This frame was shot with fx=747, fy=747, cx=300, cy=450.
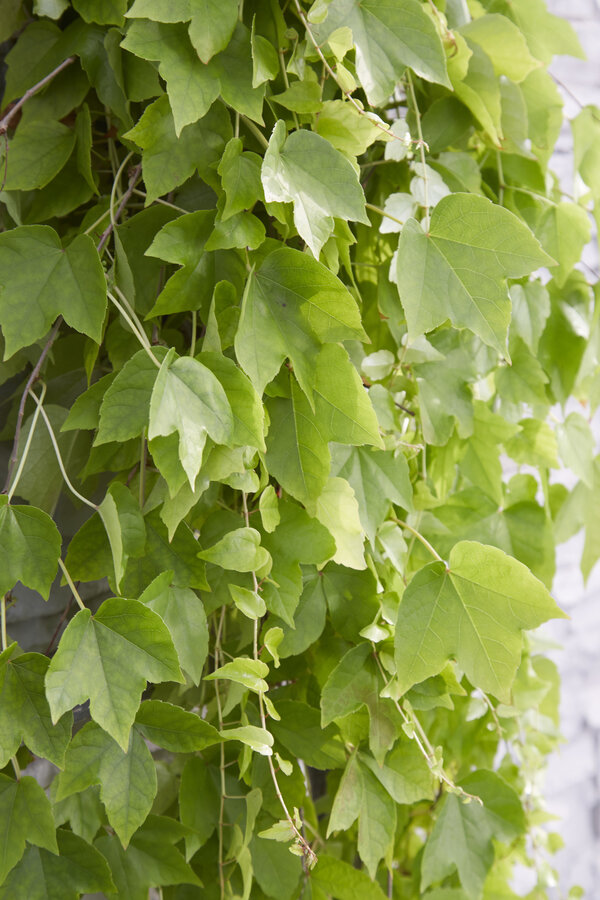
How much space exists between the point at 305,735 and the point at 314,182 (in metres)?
0.41

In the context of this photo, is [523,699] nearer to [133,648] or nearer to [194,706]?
[194,706]

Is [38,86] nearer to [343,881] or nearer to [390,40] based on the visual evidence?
[390,40]

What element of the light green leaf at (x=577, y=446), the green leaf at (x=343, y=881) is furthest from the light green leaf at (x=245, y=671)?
the light green leaf at (x=577, y=446)

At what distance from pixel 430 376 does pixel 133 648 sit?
0.34m

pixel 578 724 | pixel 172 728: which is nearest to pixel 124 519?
pixel 172 728

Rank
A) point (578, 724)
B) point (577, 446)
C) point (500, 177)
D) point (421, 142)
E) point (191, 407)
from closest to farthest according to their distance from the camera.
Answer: point (191, 407)
point (421, 142)
point (500, 177)
point (577, 446)
point (578, 724)

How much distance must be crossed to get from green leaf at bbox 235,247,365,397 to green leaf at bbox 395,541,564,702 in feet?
0.57

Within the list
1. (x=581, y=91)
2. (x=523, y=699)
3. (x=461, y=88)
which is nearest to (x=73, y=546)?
(x=461, y=88)

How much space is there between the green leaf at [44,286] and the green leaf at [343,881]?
17.5 inches

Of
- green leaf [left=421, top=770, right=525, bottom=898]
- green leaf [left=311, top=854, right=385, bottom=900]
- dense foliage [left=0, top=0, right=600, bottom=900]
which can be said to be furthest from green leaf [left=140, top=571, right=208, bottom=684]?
green leaf [left=421, top=770, right=525, bottom=898]

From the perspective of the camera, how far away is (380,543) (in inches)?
23.5

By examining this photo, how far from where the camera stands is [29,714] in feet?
1.54

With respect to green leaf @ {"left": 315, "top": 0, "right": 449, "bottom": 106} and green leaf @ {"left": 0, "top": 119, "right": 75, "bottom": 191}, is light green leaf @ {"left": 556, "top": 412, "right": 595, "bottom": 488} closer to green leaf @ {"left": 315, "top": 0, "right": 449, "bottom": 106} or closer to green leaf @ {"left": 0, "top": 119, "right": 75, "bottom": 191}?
green leaf @ {"left": 315, "top": 0, "right": 449, "bottom": 106}

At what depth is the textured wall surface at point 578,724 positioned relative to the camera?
146 cm
